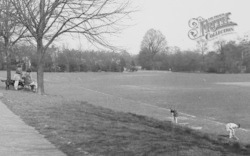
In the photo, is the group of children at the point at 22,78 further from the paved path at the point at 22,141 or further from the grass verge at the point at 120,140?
the paved path at the point at 22,141

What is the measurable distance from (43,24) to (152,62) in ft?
335

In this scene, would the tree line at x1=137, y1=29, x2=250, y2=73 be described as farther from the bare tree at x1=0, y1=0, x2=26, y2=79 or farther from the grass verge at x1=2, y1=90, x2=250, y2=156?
the grass verge at x1=2, y1=90, x2=250, y2=156

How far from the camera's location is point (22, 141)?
25.1 ft

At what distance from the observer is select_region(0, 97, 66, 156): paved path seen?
21.8ft

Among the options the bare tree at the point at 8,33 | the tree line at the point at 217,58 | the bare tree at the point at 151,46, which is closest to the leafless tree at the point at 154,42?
the bare tree at the point at 151,46

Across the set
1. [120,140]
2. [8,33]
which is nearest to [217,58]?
[8,33]

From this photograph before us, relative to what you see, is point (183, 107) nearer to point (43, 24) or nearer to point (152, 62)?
point (43, 24)

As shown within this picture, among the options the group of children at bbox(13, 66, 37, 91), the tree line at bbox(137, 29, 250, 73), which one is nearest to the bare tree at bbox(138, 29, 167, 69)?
the tree line at bbox(137, 29, 250, 73)

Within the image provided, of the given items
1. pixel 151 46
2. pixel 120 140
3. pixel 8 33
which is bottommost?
pixel 120 140

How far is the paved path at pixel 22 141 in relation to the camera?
6.65m

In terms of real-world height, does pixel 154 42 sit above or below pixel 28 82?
above

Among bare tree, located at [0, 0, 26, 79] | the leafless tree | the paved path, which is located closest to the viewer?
the paved path

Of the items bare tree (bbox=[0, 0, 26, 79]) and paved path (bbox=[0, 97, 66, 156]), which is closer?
paved path (bbox=[0, 97, 66, 156])

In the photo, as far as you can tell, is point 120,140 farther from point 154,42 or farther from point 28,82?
point 154,42
